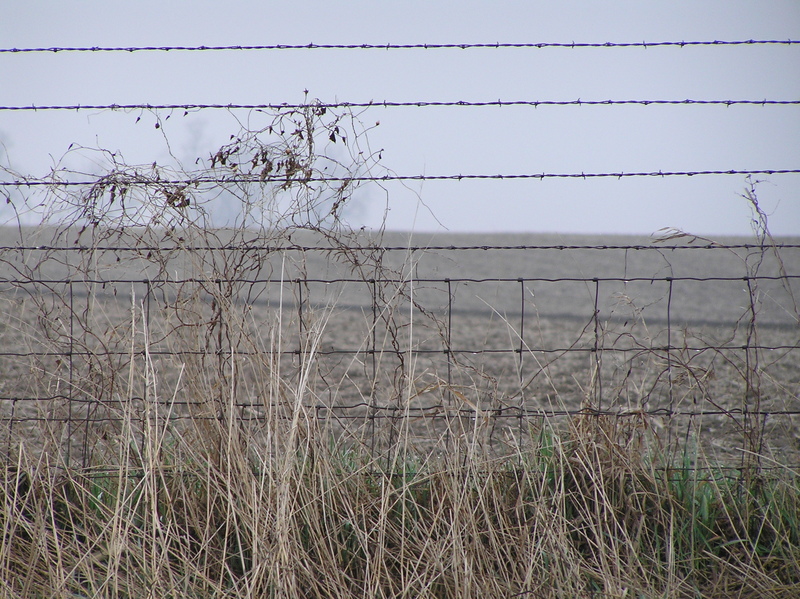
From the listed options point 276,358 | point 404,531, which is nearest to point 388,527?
point 404,531

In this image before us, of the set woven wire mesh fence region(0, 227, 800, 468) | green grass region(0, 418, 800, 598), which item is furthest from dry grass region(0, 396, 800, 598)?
woven wire mesh fence region(0, 227, 800, 468)

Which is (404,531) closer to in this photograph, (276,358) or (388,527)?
(388,527)

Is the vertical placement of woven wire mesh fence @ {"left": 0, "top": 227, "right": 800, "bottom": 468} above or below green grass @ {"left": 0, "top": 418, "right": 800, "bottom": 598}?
above

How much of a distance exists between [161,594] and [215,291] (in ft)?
3.34

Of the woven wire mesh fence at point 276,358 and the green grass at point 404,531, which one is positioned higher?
the woven wire mesh fence at point 276,358

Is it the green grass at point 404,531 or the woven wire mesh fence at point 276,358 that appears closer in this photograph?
the green grass at point 404,531

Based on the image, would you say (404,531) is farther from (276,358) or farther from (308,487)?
(276,358)

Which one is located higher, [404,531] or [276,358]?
[276,358]

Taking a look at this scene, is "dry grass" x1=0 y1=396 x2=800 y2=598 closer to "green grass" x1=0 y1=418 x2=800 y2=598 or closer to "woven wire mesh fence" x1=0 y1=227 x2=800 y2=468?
"green grass" x1=0 y1=418 x2=800 y2=598

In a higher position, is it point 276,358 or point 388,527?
point 276,358

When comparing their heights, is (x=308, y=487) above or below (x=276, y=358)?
below

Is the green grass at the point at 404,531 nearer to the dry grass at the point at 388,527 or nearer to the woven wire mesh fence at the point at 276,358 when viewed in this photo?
the dry grass at the point at 388,527

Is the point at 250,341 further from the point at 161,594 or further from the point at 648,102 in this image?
the point at 648,102

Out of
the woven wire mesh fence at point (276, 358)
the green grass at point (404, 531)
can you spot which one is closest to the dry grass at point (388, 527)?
the green grass at point (404, 531)
